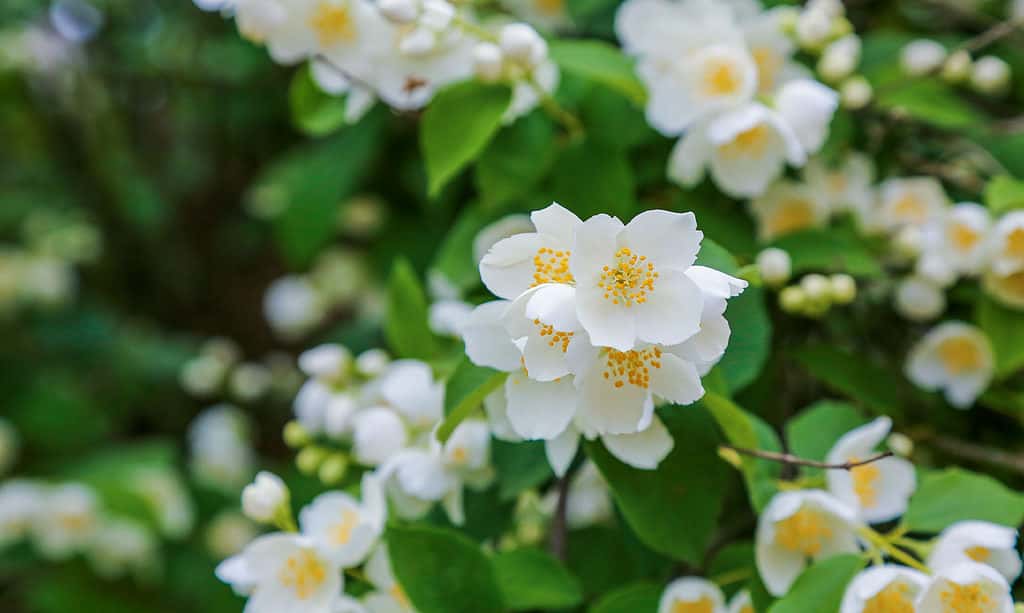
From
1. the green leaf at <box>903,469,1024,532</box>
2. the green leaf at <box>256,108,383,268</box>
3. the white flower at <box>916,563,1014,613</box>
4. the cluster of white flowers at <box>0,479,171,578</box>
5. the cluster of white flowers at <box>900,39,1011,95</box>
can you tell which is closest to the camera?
the white flower at <box>916,563,1014,613</box>

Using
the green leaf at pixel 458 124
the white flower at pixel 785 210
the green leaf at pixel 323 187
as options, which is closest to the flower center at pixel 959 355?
the white flower at pixel 785 210

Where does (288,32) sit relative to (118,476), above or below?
above

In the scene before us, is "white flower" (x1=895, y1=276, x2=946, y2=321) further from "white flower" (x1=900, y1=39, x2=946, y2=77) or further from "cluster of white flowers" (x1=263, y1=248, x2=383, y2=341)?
"cluster of white flowers" (x1=263, y1=248, x2=383, y2=341)

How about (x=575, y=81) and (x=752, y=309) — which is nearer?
(x=752, y=309)

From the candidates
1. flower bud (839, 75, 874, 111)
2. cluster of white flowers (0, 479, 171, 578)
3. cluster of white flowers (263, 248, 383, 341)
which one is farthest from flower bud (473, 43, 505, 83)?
cluster of white flowers (0, 479, 171, 578)

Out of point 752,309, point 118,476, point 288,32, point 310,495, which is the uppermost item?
point 288,32

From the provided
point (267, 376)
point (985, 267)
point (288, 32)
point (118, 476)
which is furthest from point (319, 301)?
point (985, 267)

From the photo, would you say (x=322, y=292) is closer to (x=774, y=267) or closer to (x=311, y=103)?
(x=311, y=103)

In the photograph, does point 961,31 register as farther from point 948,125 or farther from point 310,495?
point 310,495
